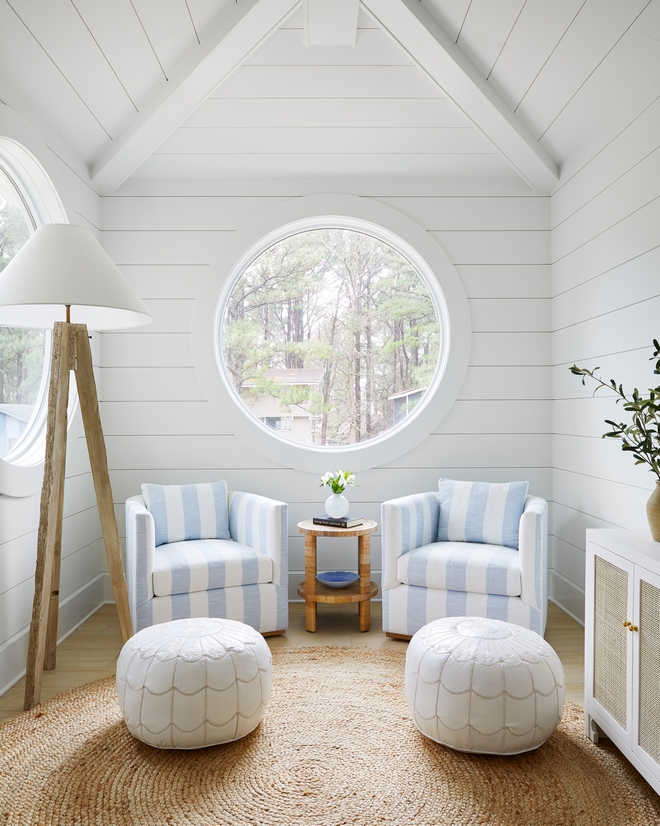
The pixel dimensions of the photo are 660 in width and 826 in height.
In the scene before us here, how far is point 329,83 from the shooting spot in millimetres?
3006

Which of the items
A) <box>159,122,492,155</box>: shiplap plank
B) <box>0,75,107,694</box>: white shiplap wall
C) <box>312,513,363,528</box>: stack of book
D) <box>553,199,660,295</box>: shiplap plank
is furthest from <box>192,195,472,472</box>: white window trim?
<box>0,75,107,694</box>: white shiplap wall

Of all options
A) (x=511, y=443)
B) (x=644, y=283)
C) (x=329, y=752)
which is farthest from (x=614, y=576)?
(x=511, y=443)

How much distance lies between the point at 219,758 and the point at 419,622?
1.28 m

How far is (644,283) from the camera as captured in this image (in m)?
2.62

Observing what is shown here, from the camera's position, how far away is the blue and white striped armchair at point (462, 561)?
110 inches

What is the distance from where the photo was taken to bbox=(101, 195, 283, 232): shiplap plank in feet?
12.1

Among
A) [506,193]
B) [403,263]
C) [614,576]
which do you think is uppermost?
[506,193]

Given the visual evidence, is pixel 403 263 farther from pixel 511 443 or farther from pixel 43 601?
pixel 43 601

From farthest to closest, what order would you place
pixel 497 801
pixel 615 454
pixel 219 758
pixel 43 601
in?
pixel 615 454 < pixel 43 601 < pixel 219 758 < pixel 497 801

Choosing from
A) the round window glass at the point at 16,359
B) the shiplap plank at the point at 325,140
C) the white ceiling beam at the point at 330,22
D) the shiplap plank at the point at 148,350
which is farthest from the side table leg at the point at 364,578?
the white ceiling beam at the point at 330,22

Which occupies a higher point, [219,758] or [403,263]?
[403,263]

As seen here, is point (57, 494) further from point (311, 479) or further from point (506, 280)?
point (506, 280)

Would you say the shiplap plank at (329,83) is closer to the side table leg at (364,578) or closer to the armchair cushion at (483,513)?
the armchair cushion at (483,513)

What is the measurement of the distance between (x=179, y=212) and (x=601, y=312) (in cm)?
239
